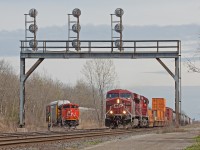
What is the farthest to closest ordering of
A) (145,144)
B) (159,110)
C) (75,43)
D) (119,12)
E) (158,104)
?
(158,104), (159,110), (119,12), (75,43), (145,144)

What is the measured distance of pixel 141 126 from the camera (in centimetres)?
5019

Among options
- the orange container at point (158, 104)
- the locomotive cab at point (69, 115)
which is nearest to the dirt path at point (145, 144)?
the locomotive cab at point (69, 115)

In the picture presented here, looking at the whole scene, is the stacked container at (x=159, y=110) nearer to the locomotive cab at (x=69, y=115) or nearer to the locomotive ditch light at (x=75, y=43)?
the locomotive cab at (x=69, y=115)

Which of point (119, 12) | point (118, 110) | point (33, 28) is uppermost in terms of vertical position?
point (119, 12)

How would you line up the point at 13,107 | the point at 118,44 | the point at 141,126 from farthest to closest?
the point at 13,107, the point at 141,126, the point at 118,44

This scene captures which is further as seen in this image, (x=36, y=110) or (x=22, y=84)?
(x=36, y=110)

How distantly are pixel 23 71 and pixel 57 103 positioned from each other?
14.5m

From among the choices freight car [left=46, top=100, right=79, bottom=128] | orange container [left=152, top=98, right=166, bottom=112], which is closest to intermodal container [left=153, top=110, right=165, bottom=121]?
orange container [left=152, top=98, right=166, bottom=112]

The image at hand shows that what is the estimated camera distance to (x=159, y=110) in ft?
204

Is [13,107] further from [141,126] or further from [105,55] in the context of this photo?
[105,55]

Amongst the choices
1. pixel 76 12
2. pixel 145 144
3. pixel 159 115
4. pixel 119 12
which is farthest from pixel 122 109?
pixel 145 144

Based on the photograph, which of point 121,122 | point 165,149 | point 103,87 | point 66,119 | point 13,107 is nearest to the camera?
point 165,149

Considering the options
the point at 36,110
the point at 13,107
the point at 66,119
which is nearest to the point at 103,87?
the point at 36,110

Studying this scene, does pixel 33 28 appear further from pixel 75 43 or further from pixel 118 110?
pixel 118 110
